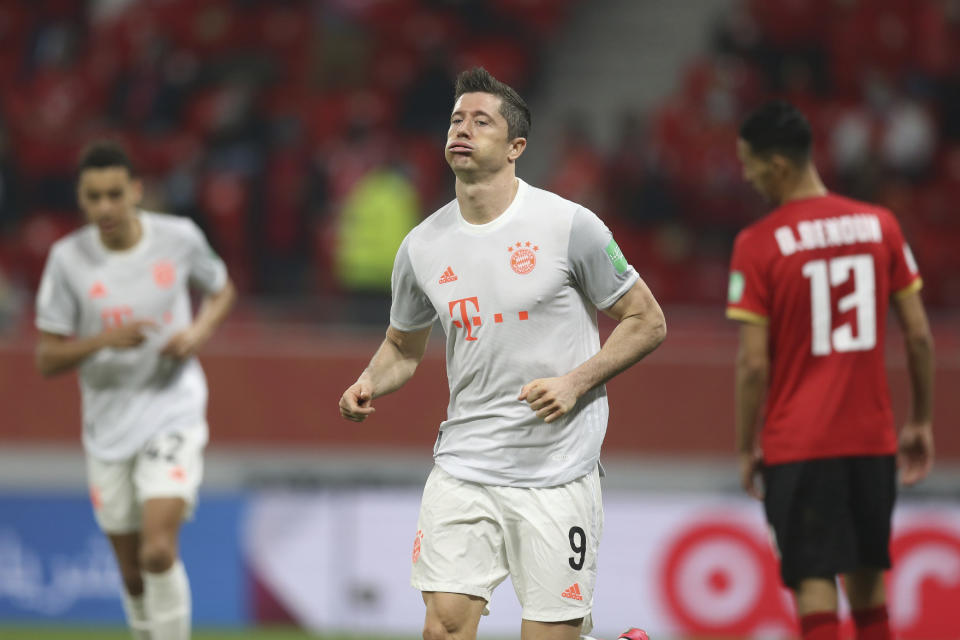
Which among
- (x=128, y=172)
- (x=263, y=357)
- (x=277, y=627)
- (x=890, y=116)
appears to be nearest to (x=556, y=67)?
(x=890, y=116)

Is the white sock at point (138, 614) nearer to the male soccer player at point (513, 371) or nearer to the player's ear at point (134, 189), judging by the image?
the player's ear at point (134, 189)

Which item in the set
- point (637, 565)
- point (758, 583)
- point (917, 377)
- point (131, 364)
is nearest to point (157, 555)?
point (131, 364)

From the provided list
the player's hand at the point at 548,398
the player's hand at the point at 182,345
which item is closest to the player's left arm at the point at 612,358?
the player's hand at the point at 548,398

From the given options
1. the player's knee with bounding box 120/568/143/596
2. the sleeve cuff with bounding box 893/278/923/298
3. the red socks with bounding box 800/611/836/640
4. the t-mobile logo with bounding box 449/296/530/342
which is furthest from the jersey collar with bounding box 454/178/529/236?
the player's knee with bounding box 120/568/143/596

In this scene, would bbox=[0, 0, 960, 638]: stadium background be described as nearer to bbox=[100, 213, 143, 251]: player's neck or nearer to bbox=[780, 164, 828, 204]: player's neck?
bbox=[100, 213, 143, 251]: player's neck

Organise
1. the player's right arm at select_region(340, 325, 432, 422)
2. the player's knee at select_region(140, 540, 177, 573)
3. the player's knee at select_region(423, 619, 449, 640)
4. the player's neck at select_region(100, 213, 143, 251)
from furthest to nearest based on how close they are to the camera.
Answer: the player's neck at select_region(100, 213, 143, 251), the player's knee at select_region(140, 540, 177, 573), the player's right arm at select_region(340, 325, 432, 422), the player's knee at select_region(423, 619, 449, 640)

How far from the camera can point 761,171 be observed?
4961 mm

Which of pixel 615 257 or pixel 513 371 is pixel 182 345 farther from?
pixel 615 257

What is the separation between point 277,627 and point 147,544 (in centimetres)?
295

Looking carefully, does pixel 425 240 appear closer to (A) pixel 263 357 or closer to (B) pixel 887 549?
(B) pixel 887 549

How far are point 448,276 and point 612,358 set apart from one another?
22.6 inches

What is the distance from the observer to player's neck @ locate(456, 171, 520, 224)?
4.28 meters

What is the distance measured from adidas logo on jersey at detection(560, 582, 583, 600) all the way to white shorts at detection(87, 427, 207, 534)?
88.8 inches

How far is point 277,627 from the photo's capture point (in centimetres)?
851
